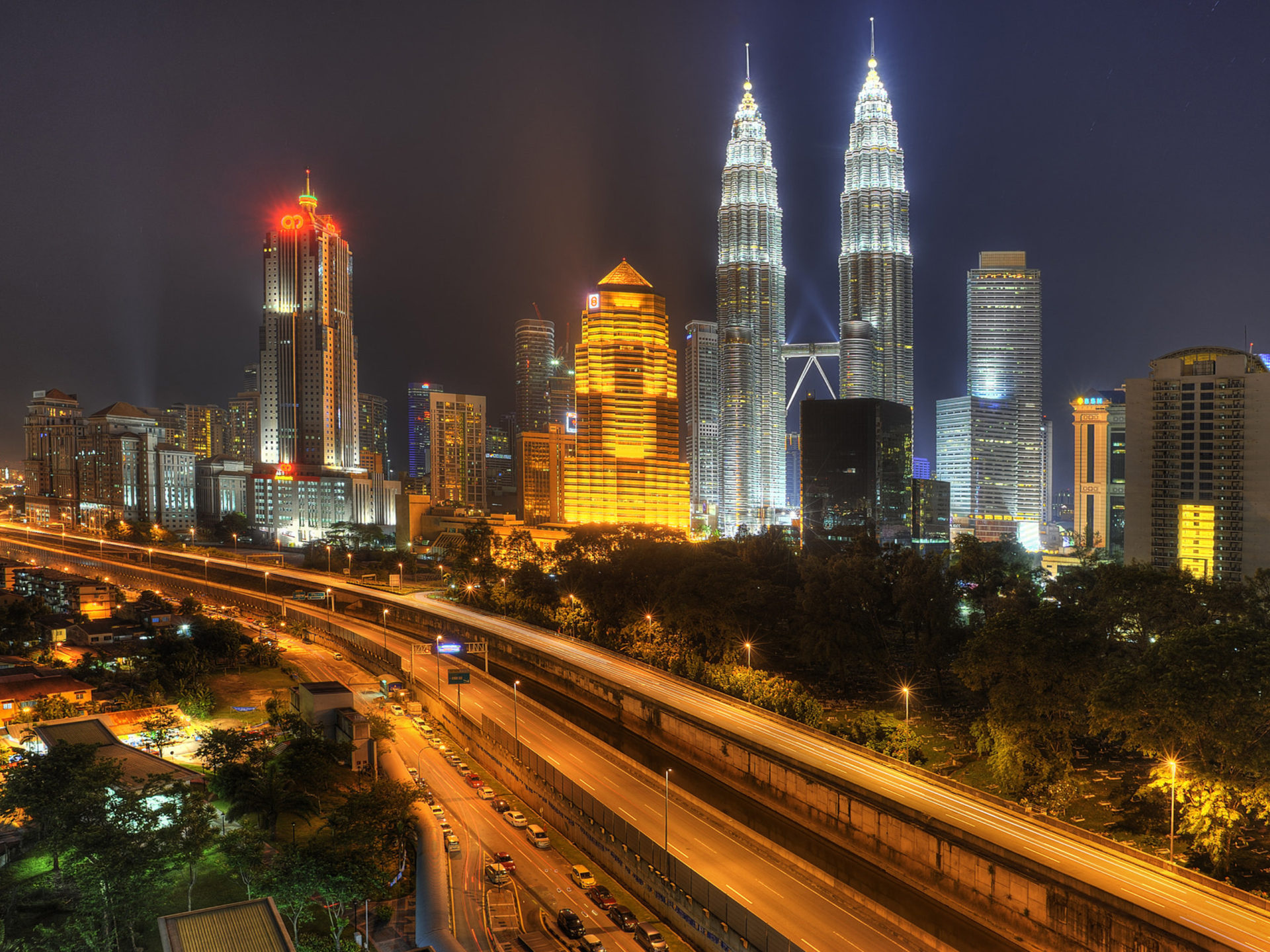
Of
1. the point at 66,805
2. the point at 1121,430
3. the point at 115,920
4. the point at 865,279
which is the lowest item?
the point at 115,920

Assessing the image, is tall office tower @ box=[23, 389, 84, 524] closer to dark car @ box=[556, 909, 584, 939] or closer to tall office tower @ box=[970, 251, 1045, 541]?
dark car @ box=[556, 909, 584, 939]

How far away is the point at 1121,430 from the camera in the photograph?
474 feet

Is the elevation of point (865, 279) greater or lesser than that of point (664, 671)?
greater

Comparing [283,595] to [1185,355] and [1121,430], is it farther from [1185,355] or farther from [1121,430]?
[1121,430]

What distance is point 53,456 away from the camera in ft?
515

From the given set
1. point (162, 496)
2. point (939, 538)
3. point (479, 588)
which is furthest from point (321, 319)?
point (939, 538)

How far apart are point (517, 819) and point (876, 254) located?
17483 centimetres

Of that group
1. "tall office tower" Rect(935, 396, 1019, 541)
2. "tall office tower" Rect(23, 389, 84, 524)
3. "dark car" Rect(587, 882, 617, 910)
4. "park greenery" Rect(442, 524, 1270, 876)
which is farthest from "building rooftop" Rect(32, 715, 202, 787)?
"tall office tower" Rect(935, 396, 1019, 541)

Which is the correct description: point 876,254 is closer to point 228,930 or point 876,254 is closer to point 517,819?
point 517,819

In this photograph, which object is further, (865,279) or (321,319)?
(865,279)

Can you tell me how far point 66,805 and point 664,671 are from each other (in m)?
29.9

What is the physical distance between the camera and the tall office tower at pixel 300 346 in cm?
13700

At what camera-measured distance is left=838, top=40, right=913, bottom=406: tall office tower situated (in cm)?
17950

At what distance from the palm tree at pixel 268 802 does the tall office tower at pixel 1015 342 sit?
164070 millimetres
